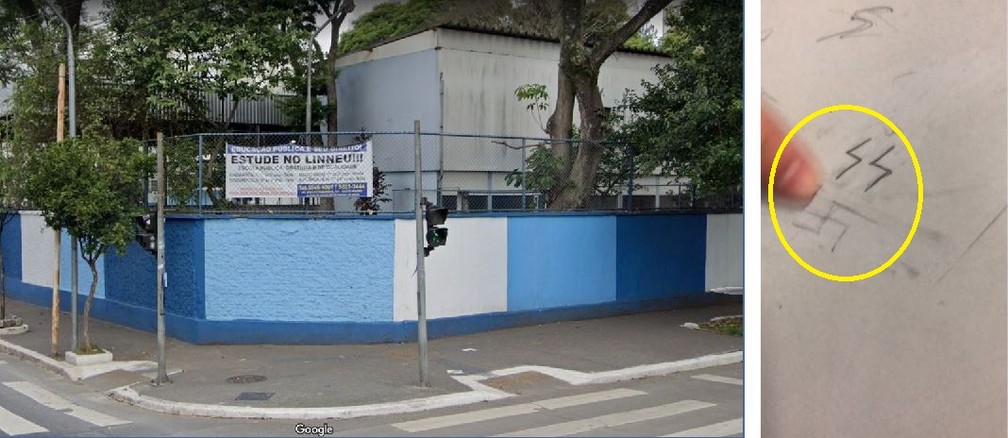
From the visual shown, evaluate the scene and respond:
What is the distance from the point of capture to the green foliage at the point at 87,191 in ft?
38.7

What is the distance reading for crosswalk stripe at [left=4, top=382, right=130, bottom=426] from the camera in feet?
29.9

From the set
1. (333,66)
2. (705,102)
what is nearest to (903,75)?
(705,102)

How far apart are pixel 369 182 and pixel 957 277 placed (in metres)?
11.0

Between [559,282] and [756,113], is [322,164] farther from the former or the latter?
[756,113]

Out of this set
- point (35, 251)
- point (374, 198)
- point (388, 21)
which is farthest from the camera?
point (388, 21)

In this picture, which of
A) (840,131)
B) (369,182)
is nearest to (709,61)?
(369,182)

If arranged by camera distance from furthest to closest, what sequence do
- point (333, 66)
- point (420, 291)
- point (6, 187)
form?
1. point (333, 66)
2. point (6, 187)
3. point (420, 291)

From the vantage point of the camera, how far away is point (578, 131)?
17703 mm

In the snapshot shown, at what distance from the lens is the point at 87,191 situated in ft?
38.8

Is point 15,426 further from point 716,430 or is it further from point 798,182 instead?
point 798,182

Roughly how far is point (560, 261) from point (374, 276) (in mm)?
3644

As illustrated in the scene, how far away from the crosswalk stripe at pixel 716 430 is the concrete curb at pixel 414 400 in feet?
8.66

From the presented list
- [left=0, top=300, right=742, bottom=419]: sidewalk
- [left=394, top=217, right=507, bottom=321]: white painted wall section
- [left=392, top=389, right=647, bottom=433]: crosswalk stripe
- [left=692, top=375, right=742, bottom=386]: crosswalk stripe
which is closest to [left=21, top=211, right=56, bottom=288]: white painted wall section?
[left=0, top=300, right=742, bottom=419]: sidewalk

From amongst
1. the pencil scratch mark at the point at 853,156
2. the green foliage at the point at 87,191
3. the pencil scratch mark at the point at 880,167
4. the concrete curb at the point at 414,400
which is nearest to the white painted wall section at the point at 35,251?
the green foliage at the point at 87,191
